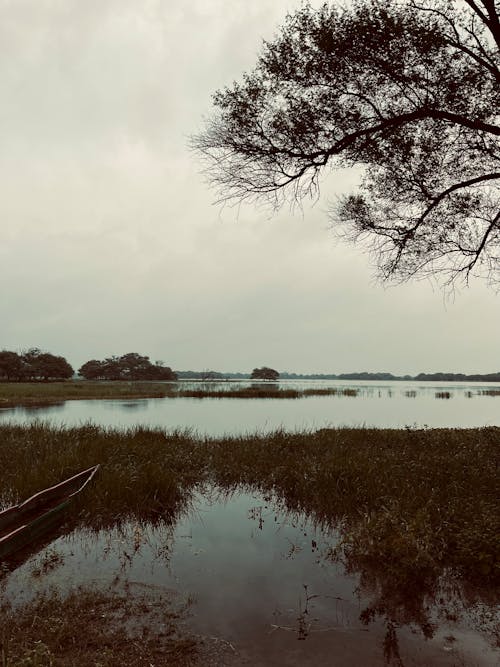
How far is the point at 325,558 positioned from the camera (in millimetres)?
7168

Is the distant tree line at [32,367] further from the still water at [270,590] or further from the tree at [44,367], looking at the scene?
the still water at [270,590]

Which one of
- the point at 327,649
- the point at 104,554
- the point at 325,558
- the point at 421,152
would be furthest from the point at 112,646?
the point at 421,152

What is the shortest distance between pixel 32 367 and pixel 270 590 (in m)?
116

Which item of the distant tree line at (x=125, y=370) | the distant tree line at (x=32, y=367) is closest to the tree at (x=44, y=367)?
the distant tree line at (x=32, y=367)

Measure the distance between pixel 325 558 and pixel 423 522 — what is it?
5.81 ft

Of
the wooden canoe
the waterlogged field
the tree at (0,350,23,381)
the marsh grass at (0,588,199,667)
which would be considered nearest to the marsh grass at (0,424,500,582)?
the waterlogged field

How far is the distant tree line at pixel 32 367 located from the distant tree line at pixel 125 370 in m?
30.4

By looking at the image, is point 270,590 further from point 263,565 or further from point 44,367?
point 44,367

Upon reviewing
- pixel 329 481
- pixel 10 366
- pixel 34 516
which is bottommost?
pixel 34 516

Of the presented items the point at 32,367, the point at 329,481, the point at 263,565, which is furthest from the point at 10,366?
the point at 263,565

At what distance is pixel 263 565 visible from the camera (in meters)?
7.02

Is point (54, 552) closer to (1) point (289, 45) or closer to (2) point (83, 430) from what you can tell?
(2) point (83, 430)

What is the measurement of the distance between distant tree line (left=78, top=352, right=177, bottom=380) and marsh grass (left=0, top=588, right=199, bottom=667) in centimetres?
14955

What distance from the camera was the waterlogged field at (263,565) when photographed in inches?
182
